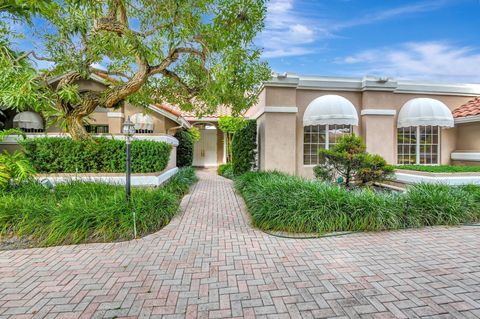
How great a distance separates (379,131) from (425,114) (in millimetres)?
2480

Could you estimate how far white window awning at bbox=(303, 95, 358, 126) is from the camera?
1298 centimetres

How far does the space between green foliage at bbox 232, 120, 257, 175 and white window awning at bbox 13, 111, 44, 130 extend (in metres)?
13.3

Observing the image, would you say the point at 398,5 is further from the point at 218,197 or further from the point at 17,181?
the point at 17,181

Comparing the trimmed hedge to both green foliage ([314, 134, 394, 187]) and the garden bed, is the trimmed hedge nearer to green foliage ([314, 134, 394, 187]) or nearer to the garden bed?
green foliage ([314, 134, 394, 187])

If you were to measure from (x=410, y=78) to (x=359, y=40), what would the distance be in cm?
390

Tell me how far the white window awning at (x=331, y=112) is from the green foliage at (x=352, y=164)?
2145 mm

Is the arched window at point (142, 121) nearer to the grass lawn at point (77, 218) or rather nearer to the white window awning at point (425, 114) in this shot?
the grass lawn at point (77, 218)

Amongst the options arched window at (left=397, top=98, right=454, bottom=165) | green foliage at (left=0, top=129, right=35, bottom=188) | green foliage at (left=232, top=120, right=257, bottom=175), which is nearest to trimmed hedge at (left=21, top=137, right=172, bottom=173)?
green foliage at (left=0, top=129, right=35, bottom=188)

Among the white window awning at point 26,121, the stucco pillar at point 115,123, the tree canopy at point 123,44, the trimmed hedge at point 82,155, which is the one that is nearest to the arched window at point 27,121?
the white window awning at point 26,121

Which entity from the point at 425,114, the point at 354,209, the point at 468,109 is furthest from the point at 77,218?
the point at 468,109

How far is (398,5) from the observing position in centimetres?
1202

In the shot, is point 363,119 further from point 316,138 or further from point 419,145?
point 419,145

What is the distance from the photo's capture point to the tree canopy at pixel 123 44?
769cm

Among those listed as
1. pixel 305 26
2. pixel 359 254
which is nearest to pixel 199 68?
pixel 305 26
